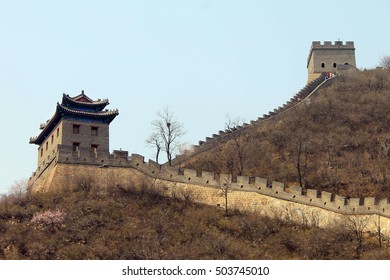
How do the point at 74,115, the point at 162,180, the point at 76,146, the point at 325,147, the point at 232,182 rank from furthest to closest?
the point at 325,147 < the point at 74,115 < the point at 76,146 < the point at 162,180 < the point at 232,182

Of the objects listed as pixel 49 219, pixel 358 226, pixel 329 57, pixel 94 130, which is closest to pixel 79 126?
pixel 94 130

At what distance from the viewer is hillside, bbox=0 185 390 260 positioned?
136ft

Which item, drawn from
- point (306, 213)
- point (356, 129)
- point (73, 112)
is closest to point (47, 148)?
point (73, 112)

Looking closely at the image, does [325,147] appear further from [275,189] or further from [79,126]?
[79,126]

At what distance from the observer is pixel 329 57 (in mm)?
96438

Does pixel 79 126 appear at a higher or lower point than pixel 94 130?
higher

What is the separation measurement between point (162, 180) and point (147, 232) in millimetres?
7986

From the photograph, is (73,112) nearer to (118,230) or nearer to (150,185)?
(150,185)

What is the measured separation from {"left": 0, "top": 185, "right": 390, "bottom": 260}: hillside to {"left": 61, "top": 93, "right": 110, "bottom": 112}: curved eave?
23.5 ft

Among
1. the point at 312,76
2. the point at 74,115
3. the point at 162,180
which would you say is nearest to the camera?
the point at 162,180

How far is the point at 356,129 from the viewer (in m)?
71.2

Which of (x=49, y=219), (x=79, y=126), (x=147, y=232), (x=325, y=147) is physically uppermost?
(x=79, y=126)

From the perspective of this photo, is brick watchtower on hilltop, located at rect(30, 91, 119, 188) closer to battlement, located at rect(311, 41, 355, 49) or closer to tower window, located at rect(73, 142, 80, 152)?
tower window, located at rect(73, 142, 80, 152)

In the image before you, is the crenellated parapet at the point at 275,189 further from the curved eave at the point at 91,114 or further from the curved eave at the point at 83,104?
the curved eave at the point at 83,104
